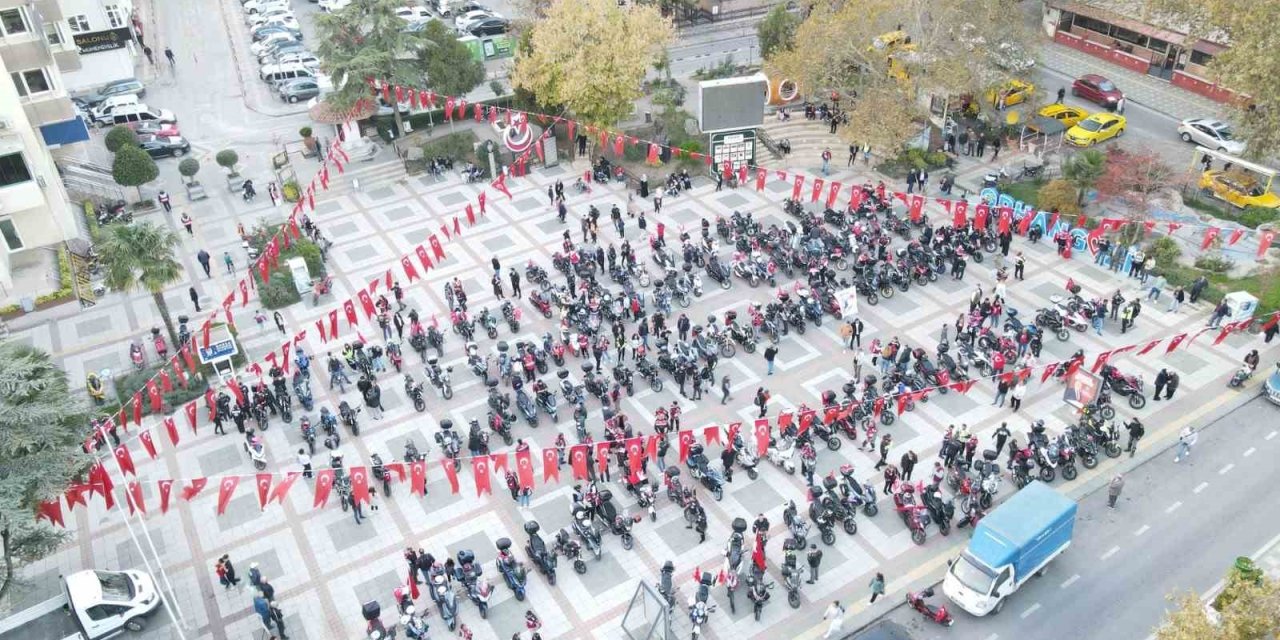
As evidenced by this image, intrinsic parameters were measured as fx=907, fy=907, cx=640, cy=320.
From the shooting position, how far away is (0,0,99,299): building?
120ft

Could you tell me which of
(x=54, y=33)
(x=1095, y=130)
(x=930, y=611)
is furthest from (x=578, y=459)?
(x=54, y=33)

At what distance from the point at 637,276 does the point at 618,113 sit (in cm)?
1125

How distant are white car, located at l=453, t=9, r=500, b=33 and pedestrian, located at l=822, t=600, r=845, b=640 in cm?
5057

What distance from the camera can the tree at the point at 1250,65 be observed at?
36812 millimetres

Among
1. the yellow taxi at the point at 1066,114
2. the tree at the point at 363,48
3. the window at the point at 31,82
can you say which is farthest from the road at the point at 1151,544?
the window at the point at 31,82

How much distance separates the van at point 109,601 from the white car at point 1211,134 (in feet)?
157

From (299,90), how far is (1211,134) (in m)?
50.4

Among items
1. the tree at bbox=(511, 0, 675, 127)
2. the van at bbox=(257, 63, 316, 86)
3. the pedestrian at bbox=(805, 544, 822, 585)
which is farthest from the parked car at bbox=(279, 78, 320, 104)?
the pedestrian at bbox=(805, 544, 822, 585)

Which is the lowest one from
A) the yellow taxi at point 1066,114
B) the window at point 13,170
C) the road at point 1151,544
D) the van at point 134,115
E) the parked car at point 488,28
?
the road at point 1151,544

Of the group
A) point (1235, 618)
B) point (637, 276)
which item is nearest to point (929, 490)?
point (1235, 618)

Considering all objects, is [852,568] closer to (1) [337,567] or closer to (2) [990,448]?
(2) [990,448]

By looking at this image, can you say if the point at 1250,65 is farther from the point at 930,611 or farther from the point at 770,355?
the point at 930,611

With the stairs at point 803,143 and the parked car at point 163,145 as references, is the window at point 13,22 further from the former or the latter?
the stairs at point 803,143

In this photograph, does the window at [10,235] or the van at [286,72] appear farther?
the van at [286,72]
